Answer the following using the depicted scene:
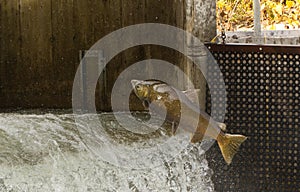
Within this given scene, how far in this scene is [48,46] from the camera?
5.94m

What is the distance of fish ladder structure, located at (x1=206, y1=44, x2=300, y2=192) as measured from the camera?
5.30 m

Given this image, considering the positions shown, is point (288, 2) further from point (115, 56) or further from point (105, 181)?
point (105, 181)

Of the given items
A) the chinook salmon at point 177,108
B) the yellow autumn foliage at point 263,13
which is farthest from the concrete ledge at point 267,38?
the yellow autumn foliage at point 263,13

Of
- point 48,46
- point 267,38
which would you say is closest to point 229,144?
point 267,38

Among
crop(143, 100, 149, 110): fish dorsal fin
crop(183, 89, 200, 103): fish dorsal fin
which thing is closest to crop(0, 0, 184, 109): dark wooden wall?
crop(183, 89, 200, 103): fish dorsal fin

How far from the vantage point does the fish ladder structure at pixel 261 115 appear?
530cm

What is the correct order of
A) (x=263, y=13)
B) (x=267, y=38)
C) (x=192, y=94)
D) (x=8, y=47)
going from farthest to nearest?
(x=263, y=13), (x=267, y=38), (x=8, y=47), (x=192, y=94)

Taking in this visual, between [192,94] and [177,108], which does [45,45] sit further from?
[177,108]

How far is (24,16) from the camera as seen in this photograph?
594 centimetres

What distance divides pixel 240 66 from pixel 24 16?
1.86 m

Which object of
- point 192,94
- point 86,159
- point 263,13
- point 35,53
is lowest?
point 86,159

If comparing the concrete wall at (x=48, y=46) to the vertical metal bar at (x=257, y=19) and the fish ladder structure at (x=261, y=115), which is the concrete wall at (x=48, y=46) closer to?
the fish ladder structure at (x=261, y=115)

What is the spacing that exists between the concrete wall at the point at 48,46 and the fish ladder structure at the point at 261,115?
91 centimetres

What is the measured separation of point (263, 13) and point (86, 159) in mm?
5783
